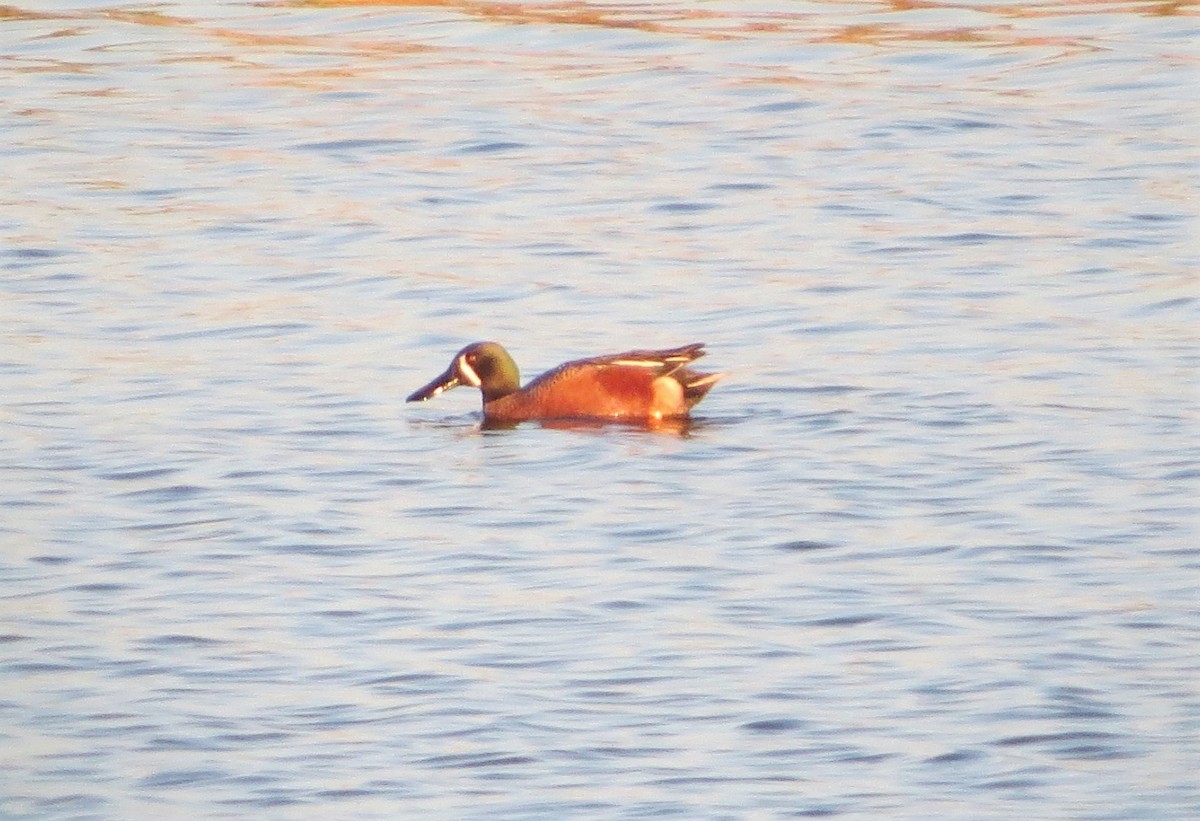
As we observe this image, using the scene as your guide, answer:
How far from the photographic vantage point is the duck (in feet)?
34.2

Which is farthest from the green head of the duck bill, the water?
the water

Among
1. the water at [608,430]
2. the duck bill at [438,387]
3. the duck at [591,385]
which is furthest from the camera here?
the duck bill at [438,387]

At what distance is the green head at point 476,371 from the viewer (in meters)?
10.7

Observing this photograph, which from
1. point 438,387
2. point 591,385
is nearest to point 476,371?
point 438,387

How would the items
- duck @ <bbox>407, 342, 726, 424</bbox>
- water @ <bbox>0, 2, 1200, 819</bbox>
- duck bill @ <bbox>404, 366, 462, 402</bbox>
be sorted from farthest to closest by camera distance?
1. duck bill @ <bbox>404, 366, 462, 402</bbox>
2. duck @ <bbox>407, 342, 726, 424</bbox>
3. water @ <bbox>0, 2, 1200, 819</bbox>

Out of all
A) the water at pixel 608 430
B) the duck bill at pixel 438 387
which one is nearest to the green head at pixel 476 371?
the duck bill at pixel 438 387

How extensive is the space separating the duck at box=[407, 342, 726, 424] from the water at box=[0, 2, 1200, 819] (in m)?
0.17

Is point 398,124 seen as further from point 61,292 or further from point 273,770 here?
point 273,770

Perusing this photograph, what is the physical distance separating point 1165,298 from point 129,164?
7.12 meters

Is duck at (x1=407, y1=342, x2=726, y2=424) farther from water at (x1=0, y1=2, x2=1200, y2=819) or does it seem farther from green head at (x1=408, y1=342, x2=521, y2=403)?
water at (x1=0, y1=2, x2=1200, y2=819)

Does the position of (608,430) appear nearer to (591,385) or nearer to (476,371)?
(591,385)

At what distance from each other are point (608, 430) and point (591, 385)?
24 centimetres

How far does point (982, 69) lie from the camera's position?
17750mm

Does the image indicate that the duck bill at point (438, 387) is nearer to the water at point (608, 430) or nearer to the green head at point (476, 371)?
the green head at point (476, 371)
